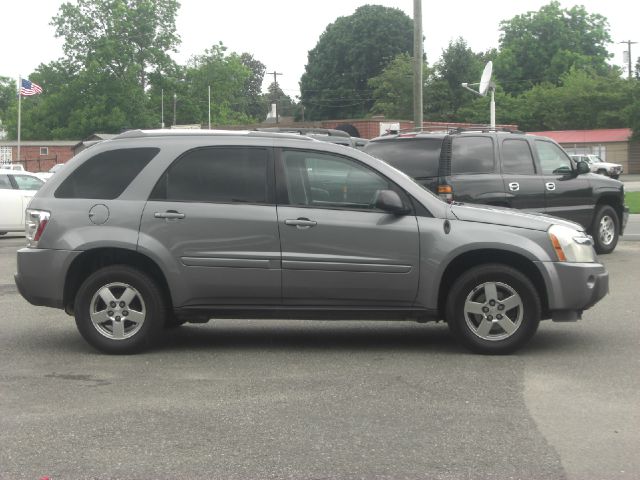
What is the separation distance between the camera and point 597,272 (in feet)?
26.0

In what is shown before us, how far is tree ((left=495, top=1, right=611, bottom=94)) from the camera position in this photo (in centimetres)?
10012

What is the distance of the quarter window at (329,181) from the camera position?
7898mm

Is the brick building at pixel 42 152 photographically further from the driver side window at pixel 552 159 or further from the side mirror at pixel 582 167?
the side mirror at pixel 582 167

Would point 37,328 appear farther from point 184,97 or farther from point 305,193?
point 184,97

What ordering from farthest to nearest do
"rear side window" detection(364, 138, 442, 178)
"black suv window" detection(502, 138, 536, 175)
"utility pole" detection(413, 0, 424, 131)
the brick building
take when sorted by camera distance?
the brick building → "utility pole" detection(413, 0, 424, 131) → "black suv window" detection(502, 138, 536, 175) → "rear side window" detection(364, 138, 442, 178)

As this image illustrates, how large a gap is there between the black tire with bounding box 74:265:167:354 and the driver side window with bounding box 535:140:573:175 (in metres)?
8.29

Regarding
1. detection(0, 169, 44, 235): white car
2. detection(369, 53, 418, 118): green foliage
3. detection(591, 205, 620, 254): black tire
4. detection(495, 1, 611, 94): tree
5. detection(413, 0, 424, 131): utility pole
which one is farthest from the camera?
detection(495, 1, 611, 94): tree

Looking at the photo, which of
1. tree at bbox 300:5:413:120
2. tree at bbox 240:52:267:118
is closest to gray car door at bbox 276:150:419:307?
tree at bbox 300:5:413:120

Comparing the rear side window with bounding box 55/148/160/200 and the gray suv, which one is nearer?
the gray suv

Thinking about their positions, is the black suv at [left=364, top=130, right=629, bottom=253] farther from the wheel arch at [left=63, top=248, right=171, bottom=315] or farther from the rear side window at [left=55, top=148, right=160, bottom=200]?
the wheel arch at [left=63, top=248, right=171, bottom=315]

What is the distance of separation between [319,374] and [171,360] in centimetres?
128

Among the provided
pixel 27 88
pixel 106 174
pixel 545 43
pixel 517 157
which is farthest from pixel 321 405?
pixel 545 43

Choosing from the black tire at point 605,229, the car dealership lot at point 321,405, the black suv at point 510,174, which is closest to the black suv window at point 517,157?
the black suv at point 510,174

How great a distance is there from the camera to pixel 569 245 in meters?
7.88
